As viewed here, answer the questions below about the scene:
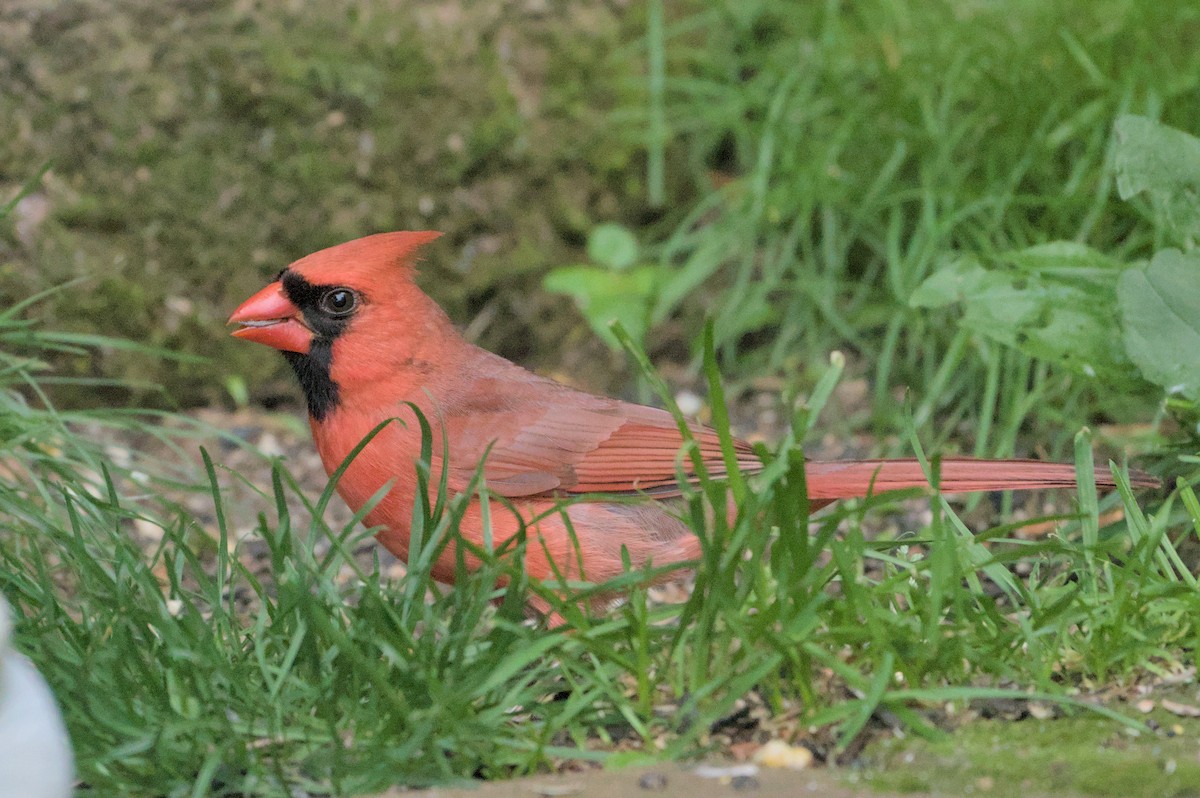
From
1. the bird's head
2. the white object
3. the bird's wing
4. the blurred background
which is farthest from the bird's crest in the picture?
the white object

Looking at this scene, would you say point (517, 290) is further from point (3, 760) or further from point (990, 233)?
point (3, 760)

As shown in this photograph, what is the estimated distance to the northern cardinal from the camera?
9.39 ft

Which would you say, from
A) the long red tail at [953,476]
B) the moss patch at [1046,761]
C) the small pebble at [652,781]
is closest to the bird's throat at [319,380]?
the long red tail at [953,476]

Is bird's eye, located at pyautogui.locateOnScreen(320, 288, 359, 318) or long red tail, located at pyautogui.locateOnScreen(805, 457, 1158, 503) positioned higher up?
bird's eye, located at pyautogui.locateOnScreen(320, 288, 359, 318)

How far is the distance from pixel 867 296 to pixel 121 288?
7.01 feet

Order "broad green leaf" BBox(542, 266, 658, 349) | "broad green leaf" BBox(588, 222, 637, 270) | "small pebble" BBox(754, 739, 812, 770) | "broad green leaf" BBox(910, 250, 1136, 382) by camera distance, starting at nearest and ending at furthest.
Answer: "small pebble" BBox(754, 739, 812, 770) < "broad green leaf" BBox(910, 250, 1136, 382) < "broad green leaf" BBox(542, 266, 658, 349) < "broad green leaf" BBox(588, 222, 637, 270)

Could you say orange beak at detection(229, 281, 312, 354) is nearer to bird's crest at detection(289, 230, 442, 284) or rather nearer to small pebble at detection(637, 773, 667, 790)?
bird's crest at detection(289, 230, 442, 284)

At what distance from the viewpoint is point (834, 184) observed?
4.25 meters

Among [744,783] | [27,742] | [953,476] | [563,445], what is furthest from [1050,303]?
[27,742]

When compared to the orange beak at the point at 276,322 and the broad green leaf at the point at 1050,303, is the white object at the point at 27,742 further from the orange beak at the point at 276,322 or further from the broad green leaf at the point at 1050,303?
the broad green leaf at the point at 1050,303

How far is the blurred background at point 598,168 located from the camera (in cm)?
397

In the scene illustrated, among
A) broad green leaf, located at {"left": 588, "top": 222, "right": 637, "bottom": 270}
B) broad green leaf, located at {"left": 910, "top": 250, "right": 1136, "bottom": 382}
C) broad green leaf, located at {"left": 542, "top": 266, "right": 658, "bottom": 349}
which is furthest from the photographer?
broad green leaf, located at {"left": 588, "top": 222, "right": 637, "bottom": 270}

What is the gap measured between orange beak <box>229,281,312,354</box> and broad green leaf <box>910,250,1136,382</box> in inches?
51.9

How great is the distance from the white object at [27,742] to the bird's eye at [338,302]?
1366 millimetres
